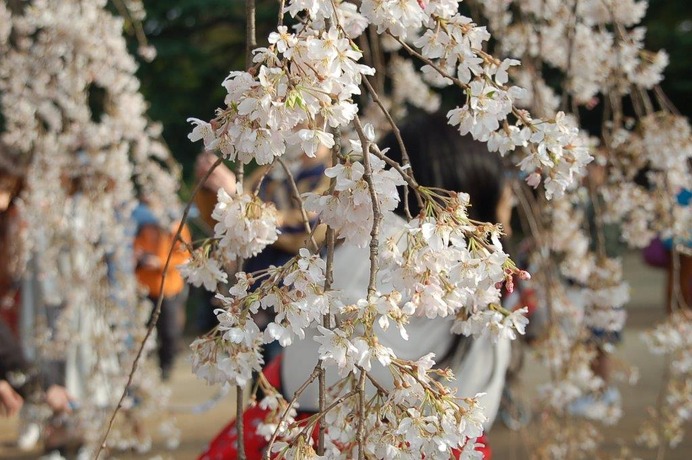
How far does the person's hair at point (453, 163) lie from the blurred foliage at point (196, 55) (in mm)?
6095

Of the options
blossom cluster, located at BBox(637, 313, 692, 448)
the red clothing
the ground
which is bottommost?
the ground

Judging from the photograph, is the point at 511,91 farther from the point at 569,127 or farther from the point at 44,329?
the point at 44,329

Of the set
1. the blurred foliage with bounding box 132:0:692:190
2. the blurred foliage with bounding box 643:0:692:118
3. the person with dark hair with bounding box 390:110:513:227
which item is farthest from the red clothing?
the blurred foliage with bounding box 643:0:692:118

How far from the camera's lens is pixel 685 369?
2330mm

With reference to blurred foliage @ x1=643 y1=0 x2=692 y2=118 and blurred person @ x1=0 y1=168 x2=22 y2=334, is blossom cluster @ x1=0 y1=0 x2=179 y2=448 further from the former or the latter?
blurred foliage @ x1=643 y1=0 x2=692 y2=118

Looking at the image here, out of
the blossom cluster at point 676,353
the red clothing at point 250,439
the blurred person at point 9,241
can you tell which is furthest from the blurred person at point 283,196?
the red clothing at point 250,439

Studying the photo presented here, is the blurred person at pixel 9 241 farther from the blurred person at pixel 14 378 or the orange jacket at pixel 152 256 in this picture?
the orange jacket at pixel 152 256

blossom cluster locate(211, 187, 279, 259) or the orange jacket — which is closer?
blossom cluster locate(211, 187, 279, 259)

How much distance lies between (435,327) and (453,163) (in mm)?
307

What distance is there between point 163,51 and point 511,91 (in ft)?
23.3

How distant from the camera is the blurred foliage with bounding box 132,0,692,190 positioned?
8.01 m

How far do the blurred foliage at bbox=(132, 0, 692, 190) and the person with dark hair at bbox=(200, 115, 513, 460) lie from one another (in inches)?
241

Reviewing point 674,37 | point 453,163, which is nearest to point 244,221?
point 453,163

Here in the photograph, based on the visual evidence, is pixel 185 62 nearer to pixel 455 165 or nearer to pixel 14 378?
pixel 14 378
